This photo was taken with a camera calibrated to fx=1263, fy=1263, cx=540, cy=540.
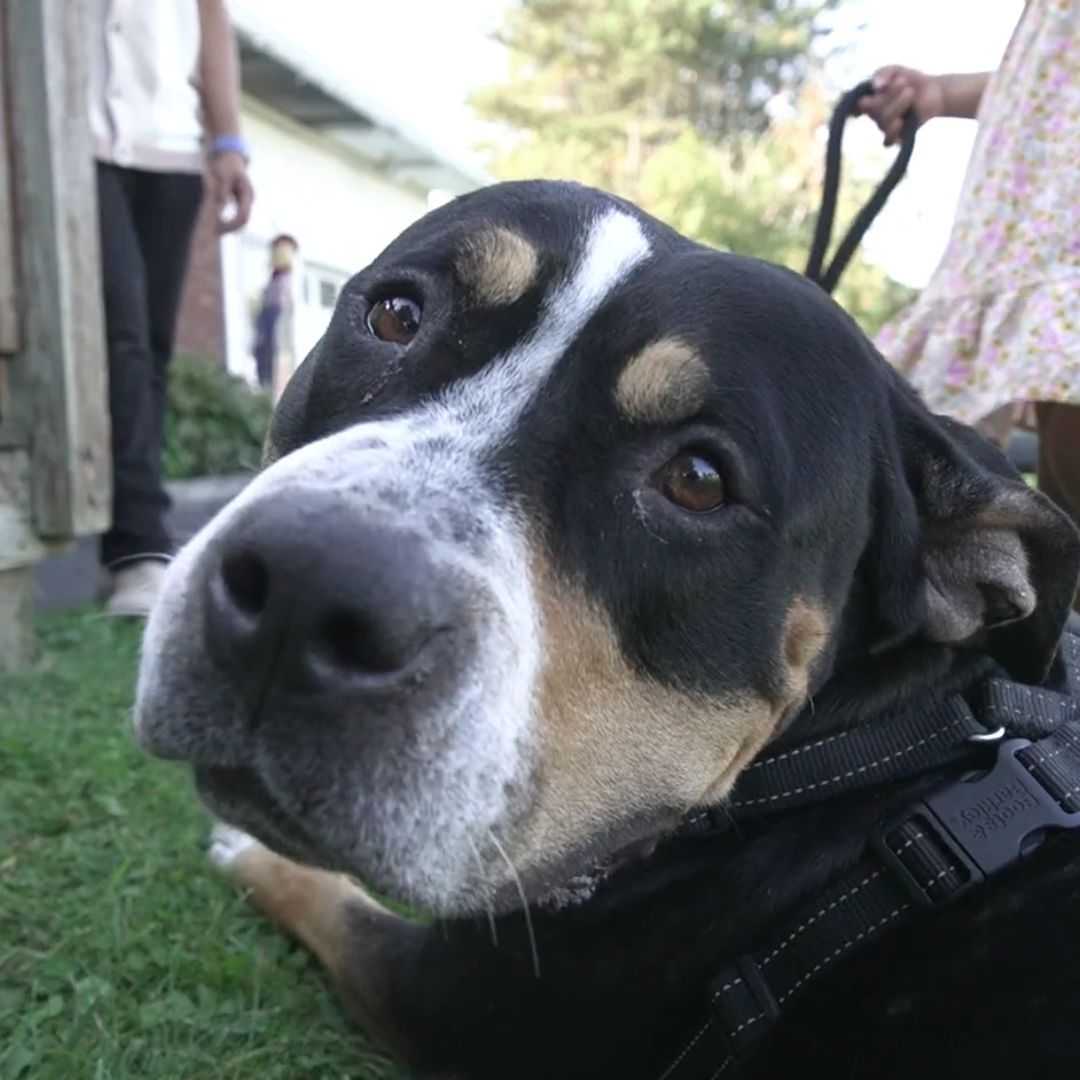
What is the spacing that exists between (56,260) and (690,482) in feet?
11.8

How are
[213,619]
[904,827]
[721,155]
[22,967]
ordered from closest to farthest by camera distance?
[213,619]
[904,827]
[22,967]
[721,155]

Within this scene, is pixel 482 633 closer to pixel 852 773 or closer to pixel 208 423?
pixel 852 773

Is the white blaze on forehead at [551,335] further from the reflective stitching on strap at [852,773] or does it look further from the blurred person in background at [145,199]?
the blurred person in background at [145,199]

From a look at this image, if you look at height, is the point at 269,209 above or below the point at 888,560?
below

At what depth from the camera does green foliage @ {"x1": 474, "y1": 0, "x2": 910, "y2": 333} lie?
124ft

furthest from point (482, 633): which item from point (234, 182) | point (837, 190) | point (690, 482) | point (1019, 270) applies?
point (234, 182)

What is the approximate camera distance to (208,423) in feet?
32.8

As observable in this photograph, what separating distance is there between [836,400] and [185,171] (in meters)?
3.98

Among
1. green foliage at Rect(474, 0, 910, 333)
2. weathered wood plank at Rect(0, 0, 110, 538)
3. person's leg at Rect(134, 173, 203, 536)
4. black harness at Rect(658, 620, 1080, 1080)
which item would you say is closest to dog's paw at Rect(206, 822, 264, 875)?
black harness at Rect(658, 620, 1080, 1080)

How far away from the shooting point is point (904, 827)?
233 cm

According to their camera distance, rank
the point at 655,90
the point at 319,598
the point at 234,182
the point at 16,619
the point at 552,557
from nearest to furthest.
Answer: the point at 319,598
the point at 552,557
the point at 16,619
the point at 234,182
the point at 655,90

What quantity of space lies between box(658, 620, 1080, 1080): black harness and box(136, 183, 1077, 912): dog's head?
13cm

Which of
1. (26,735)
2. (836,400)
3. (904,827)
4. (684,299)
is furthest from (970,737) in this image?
(26,735)

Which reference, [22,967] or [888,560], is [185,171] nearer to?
[22,967]
